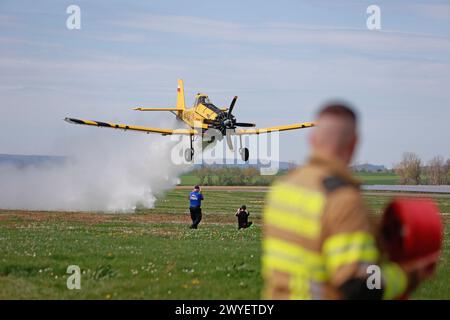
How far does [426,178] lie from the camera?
420 ft

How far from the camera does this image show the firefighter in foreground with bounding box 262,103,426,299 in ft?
13.6

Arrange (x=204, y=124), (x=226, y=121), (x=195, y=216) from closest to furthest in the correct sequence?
(x=195, y=216)
(x=226, y=121)
(x=204, y=124)

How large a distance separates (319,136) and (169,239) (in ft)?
54.7

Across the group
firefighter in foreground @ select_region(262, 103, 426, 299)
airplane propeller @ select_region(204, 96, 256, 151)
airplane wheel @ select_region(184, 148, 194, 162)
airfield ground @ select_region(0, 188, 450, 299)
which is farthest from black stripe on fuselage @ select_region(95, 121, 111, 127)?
firefighter in foreground @ select_region(262, 103, 426, 299)

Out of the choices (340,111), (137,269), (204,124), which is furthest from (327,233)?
(204,124)

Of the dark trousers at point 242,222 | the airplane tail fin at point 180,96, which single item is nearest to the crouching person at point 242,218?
the dark trousers at point 242,222

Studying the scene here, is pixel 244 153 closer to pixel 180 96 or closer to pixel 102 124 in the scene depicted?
pixel 102 124

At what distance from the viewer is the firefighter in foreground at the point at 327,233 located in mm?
4148

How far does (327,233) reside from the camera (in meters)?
4.19

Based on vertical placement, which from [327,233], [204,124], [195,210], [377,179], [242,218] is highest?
[204,124]

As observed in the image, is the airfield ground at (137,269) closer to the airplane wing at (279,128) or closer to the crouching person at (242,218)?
the crouching person at (242,218)

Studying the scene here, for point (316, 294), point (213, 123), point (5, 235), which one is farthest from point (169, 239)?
point (213, 123)

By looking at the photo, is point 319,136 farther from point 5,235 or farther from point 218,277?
point 5,235

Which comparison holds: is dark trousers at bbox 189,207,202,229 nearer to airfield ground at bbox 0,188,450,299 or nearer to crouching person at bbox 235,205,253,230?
crouching person at bbox 235,205,253,230
